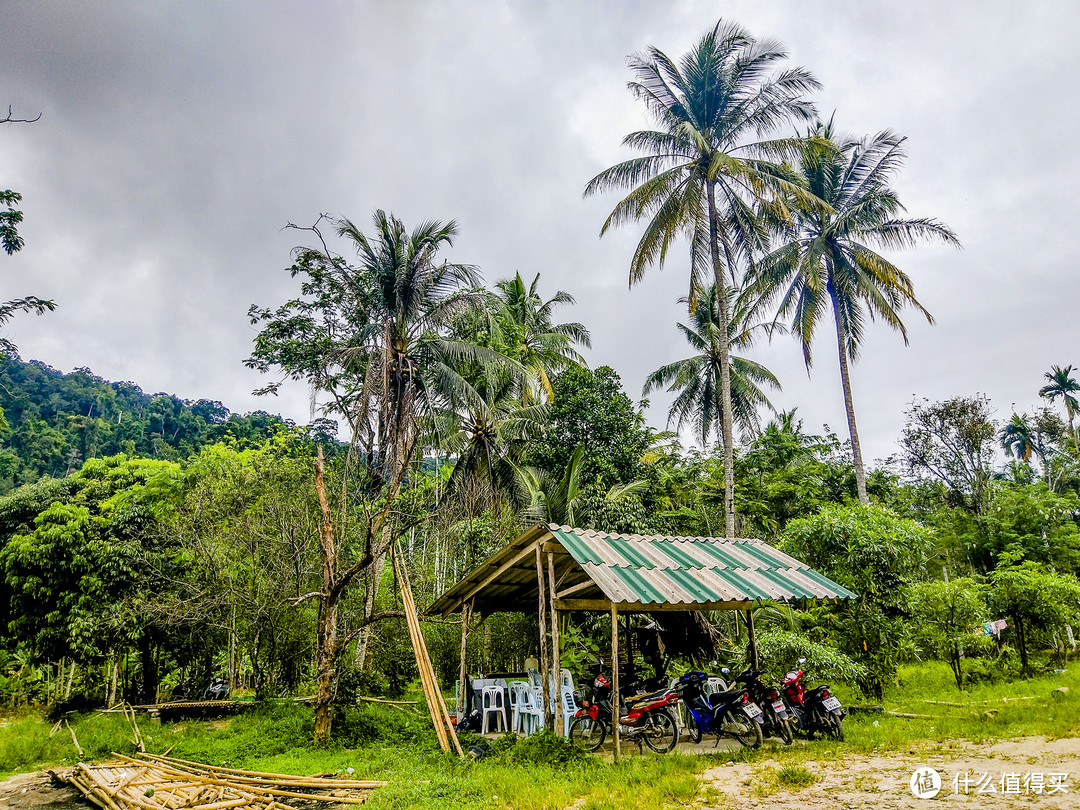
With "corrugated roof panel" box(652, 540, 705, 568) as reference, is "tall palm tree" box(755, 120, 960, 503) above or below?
above

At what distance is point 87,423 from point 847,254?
38.6 m

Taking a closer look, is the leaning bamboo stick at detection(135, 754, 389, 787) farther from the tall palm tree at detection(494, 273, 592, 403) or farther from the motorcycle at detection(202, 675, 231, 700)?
the tall palm tree at detection(494, 273, 592, 403)

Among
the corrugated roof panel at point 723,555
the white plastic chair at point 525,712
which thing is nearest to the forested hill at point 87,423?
the white plastic chair at point 525,712

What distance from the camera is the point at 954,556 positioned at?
1825 centimetres

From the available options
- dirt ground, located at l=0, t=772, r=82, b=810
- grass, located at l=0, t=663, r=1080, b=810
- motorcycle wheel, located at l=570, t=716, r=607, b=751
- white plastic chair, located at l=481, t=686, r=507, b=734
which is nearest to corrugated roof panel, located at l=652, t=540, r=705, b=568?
grass, located at l=0, t=663, r=1080, b=810

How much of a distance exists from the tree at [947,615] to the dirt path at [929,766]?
13.5 ft

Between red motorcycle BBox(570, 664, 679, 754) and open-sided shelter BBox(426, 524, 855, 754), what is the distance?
24.4 inches

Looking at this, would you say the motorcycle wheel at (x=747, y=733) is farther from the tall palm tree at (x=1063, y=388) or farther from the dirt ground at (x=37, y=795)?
the tall palm tree at (x=1063, y=388)

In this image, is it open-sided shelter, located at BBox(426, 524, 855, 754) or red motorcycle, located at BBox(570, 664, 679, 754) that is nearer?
open-sided shelter, located at BBox(426, 524, 855, 754)

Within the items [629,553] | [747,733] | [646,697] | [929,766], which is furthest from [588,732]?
[929,766]

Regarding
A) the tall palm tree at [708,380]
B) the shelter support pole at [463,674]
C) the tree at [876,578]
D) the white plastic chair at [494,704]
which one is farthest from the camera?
the tall palm tree at [708,380]

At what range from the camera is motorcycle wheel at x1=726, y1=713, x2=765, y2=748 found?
6.50 meters

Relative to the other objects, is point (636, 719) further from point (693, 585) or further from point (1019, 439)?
point (1019, 439)

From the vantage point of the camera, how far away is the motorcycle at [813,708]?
6.73 meters
